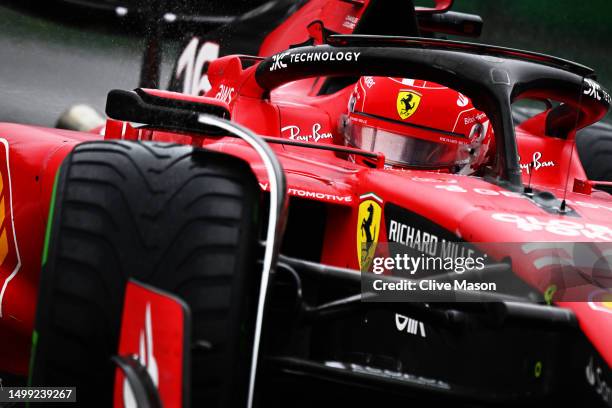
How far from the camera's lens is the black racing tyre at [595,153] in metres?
4.46

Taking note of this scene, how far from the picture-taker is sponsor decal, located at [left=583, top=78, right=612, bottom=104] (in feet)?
10.2

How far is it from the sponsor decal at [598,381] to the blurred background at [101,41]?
4986mm

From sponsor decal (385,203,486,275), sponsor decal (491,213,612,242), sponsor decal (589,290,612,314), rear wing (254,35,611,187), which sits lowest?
sponsor decal (589,290,612,314)

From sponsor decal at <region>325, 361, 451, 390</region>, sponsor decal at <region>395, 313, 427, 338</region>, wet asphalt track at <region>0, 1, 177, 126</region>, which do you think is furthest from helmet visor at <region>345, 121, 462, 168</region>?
wet asphalt track at <region>0, 1, 177, 126</region>

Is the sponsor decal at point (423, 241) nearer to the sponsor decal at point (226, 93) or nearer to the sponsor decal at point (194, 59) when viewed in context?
the sponsor decal at point (226, 93)

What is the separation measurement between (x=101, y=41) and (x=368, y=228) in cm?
460

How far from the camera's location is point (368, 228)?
8.18 feet

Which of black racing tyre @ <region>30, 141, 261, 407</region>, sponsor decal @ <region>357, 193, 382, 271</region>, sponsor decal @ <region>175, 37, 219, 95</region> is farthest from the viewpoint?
sponsor decal @ <region>175, 37, 219, 95</region>

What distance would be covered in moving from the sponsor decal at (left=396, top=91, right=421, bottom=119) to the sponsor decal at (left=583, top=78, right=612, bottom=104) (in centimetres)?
53

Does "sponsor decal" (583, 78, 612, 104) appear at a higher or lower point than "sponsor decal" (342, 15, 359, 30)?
lower

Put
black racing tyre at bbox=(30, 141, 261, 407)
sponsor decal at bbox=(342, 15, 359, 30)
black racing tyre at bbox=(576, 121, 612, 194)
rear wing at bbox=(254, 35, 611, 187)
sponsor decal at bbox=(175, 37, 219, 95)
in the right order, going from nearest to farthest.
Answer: black racing tyre at bbox=(30, 141, 261, 407), rear wing at bbox=(254, 35, 611, 187), black racing tyre at bbox=(576, 121, 612, 194), sponsor decal at bbox=(342, 15, 359, 30), sponsor decal at bbox=(175, 37, 219, 95)

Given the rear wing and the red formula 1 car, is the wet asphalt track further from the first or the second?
the red formula 1 car

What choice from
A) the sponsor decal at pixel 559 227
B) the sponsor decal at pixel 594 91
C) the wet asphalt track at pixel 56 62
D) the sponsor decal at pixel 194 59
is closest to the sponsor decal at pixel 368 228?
the sponsor decal at pixel 559 227

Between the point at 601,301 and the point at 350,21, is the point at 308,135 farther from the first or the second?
the point at 601,301
